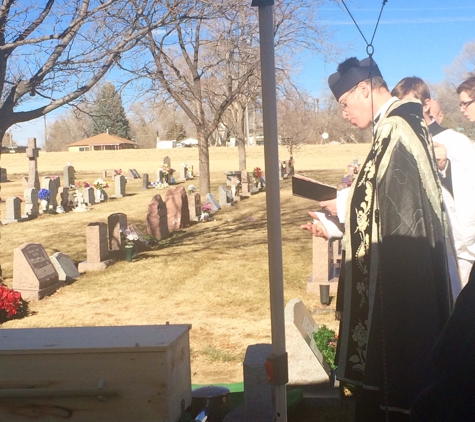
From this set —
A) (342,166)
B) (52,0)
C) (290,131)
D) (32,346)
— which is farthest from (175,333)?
(342,166)

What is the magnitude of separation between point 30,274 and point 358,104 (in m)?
6.87

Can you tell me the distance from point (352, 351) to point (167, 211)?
1218 cm

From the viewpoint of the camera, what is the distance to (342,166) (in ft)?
126

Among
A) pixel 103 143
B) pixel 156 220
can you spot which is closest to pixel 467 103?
pixel 156 220

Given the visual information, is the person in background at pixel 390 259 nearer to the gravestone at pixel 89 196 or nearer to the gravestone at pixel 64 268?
the gravestone at pixel 64 268

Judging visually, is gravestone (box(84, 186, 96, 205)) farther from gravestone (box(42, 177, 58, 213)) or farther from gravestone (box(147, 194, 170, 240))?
gravestone (box(147, 194, 170, 240))

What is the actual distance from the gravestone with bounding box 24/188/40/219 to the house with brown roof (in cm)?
5898

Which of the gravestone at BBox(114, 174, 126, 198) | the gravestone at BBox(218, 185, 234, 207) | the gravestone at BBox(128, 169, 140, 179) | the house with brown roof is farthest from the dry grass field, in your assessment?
the house with brown roof

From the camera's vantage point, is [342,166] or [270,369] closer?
[270,369]

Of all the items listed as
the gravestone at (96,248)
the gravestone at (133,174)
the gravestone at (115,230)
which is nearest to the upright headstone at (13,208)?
the gravestone at (115,230)

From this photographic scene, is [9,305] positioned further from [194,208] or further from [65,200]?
[65,200]

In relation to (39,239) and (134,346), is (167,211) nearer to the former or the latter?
(39,239)

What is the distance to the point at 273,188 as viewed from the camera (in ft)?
9.80

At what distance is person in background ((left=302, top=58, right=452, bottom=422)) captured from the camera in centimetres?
306
